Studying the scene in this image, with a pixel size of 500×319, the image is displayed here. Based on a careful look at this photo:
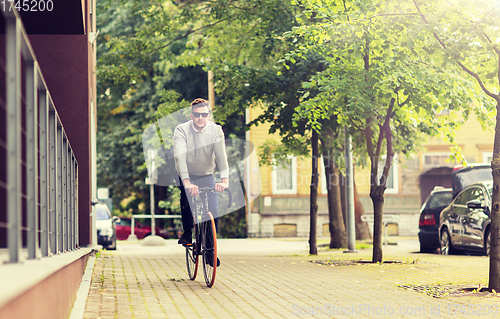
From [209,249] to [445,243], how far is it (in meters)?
9.57

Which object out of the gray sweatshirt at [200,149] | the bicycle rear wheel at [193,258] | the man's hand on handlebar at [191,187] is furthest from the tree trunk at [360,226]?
the man's hand on handlebar at [191,187]

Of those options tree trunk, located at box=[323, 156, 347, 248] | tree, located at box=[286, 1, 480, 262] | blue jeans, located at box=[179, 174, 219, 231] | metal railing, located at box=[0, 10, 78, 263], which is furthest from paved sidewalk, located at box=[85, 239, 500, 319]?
tree trunk, located at box=[323, 156, 347, 248]

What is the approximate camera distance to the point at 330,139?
16766 mm

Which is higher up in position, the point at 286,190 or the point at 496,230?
the point at 286,190

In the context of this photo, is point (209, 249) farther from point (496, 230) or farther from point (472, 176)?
point (472, 176)

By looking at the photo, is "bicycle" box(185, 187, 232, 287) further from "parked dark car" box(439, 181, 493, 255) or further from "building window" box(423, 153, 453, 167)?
"building window" box(423, 153, 453, 167)

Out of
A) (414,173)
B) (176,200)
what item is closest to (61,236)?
(176,200)

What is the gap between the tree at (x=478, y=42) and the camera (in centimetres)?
760

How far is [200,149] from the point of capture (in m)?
7.89

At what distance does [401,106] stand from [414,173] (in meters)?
22.3

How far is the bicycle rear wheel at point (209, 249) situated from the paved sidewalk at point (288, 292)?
0.60ft

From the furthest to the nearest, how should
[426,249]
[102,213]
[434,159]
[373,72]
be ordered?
[434,159]
[102,213]
[426,249]
[373,72]

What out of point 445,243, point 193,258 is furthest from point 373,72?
point 445,243

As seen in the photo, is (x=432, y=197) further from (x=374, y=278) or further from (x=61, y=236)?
(x=61, y=236)
